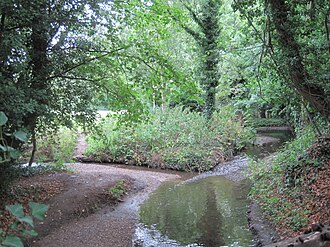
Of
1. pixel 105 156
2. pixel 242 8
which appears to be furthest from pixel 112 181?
pixel 242 8

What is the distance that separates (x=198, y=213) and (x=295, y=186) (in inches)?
96.2

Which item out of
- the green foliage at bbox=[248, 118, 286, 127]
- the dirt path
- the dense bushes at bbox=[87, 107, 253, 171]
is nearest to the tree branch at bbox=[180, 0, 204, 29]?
the dense bushes at bbox=[87, 107, 253, 171]

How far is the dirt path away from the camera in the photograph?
6297 mm

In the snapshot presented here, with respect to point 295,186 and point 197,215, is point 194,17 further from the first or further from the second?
point 295,186

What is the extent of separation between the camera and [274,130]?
23516 millimetres

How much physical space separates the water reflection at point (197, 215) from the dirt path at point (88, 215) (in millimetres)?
430

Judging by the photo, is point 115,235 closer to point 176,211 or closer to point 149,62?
point 176,211

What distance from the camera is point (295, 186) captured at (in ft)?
21.7

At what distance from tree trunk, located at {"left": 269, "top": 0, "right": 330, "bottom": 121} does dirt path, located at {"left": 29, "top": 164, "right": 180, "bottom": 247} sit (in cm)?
483

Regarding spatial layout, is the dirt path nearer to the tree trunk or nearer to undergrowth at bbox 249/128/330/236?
undergrowth at bbox 249/128/330/236

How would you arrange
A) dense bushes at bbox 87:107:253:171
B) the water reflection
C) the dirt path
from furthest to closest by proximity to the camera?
dense bushes at bbox 87:107:253:171
the dirt path
the water reflection

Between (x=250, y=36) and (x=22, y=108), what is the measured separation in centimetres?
507

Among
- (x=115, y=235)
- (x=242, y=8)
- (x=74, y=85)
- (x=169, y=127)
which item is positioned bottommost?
(x=115, y=235)

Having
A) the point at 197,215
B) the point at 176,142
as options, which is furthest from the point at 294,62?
the point at 176,142
